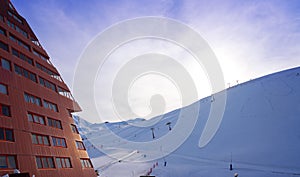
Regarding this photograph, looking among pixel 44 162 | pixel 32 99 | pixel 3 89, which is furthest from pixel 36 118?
pixel 3 89

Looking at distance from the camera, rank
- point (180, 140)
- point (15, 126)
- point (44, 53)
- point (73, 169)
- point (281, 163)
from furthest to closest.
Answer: point (180, 140)
point (281, 163)
point (44, 53)
point (73, 169)
point (15, 126)

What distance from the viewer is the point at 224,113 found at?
10431cm

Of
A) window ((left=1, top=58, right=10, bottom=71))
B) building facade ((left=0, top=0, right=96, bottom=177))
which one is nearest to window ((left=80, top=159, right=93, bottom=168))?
building facade ((left=0, top=0, right=96, bottom=177))

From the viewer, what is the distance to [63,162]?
29859 mm

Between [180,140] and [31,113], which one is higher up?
[31,113]

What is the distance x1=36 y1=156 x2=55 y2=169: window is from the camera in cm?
2525

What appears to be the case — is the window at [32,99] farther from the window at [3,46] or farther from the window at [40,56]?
the window at [40,56]

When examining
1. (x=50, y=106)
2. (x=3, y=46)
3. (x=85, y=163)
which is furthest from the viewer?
(x=85, y=163)

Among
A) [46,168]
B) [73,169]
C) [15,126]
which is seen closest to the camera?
[15,126]

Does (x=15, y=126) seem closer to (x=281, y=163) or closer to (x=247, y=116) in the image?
(x=281, y=163)

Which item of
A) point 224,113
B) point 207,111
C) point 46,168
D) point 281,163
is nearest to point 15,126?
point 46,168

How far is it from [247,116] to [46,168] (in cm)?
7478

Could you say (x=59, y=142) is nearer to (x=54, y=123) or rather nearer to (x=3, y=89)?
(x=54, y=123)

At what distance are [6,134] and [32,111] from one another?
4826 millimetres
